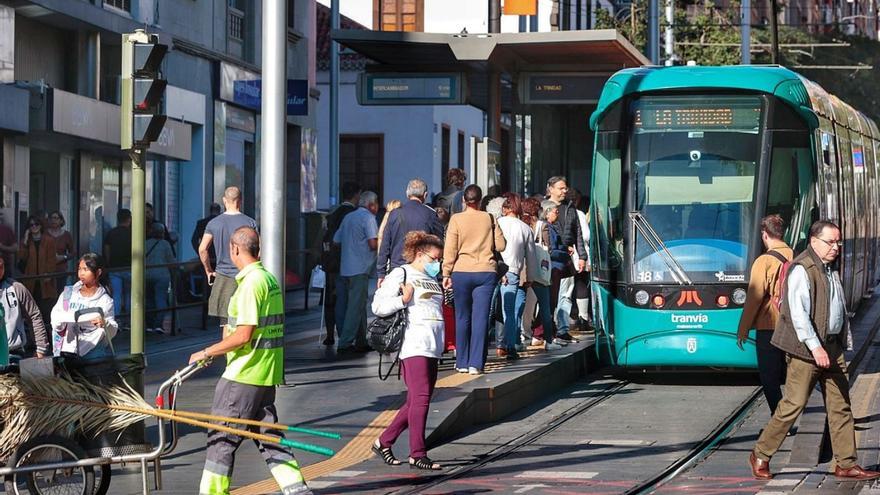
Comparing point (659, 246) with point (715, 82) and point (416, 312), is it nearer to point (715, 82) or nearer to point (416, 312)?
point (715, 82)

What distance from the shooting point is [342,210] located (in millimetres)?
18359

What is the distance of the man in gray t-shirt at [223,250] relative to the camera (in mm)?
14953

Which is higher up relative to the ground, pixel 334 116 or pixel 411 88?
pixel 334 116

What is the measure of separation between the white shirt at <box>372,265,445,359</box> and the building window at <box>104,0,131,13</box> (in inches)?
613

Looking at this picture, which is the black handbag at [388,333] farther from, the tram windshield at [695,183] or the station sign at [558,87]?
the station sign at [558,87]

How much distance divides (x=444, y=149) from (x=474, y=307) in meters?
33.6

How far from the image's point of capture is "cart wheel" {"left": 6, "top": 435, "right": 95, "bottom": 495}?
31.8ft

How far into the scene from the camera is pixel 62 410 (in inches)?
381

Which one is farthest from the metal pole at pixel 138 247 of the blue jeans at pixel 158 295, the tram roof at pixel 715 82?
the blue jeans at pixel 158 295

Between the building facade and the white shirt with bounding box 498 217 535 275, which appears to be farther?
the building facade

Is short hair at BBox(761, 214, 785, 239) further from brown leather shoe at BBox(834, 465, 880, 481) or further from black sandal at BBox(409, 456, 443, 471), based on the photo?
black sandal at BBox(409, 456, 443, 471)

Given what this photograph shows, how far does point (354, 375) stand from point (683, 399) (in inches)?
125

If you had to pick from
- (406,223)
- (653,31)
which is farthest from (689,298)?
(653,31)

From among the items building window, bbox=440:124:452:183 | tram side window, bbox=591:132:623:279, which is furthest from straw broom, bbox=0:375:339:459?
building window, bbox=440:124:452:183
